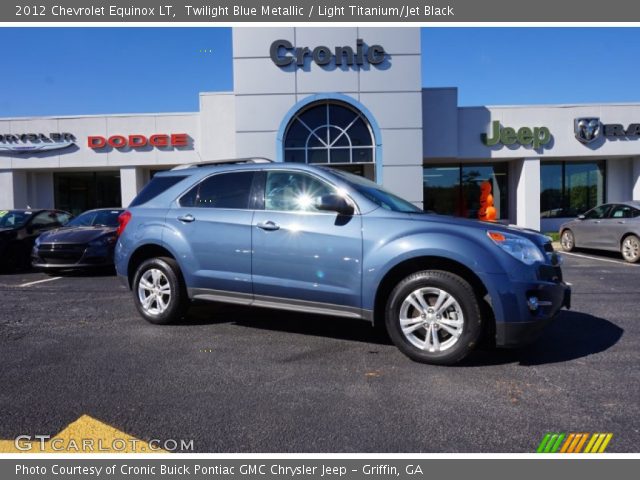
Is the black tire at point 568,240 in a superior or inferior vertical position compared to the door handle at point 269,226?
inferior

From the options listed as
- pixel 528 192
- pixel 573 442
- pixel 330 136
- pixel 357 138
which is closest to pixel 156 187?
pixel 573 442

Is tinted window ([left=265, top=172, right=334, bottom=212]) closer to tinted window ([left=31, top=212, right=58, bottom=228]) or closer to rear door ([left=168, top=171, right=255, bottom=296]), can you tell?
rear door ([left=168, top=171, right=255, bottom=296])

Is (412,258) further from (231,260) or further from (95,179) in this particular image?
(95,179)

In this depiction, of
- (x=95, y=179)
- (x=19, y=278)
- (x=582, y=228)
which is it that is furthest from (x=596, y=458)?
(x=95, y=179)

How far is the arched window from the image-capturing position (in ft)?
55.5

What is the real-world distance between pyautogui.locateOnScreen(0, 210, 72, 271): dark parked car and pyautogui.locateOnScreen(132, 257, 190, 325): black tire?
21.9 ft

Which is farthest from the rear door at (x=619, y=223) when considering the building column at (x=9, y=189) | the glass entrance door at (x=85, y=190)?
the building column at (x=9, y=189)

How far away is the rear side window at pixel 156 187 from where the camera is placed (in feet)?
17.6

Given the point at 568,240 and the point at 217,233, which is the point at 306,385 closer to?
the point at 217,233

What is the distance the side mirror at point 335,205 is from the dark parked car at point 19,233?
9.07m

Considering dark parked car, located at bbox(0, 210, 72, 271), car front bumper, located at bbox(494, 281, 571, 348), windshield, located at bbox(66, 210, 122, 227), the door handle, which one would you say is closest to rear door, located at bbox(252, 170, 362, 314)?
the door handle

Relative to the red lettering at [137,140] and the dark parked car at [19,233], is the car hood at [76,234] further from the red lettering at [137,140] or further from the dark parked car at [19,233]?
the red lettering at [137,140]

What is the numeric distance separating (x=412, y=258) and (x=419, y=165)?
13484 mm

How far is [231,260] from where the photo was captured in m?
4.67
